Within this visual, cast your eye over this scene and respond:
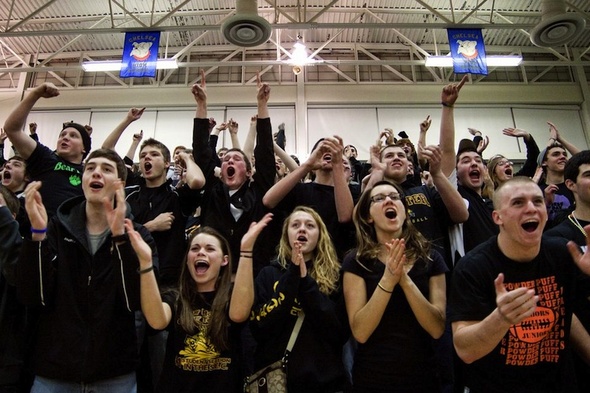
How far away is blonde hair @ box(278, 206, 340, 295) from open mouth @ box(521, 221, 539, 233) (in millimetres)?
1075

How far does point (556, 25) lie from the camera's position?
6168 millimetres

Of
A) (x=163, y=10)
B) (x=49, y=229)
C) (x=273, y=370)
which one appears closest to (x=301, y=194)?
(x=273, y=370)

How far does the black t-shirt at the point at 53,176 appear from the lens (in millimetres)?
3090

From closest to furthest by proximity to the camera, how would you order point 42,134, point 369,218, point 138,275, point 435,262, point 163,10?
point 138,275 → point 435,262 → point 369,218 → point 163,10 → point 42,134

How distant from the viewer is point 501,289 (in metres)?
1.60

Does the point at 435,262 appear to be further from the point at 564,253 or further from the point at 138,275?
the point at 138,275

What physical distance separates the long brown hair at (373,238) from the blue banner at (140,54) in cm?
605

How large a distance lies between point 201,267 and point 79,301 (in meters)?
0.68

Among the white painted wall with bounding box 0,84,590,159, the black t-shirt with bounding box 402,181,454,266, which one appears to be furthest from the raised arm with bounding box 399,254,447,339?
the white painted wall with bounding box 0,84,590,159

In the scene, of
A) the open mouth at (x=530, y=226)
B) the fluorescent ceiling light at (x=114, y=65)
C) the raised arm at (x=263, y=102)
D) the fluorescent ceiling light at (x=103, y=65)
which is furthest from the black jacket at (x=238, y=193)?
the fluorescent ceiling light at (x=103, y=65)

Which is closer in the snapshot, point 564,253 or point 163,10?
point 564,253

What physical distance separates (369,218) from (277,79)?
9.23 metres

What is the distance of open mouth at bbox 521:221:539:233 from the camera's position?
75.7 inches

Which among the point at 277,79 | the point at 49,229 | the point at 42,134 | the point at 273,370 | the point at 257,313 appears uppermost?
the point at 277,79
